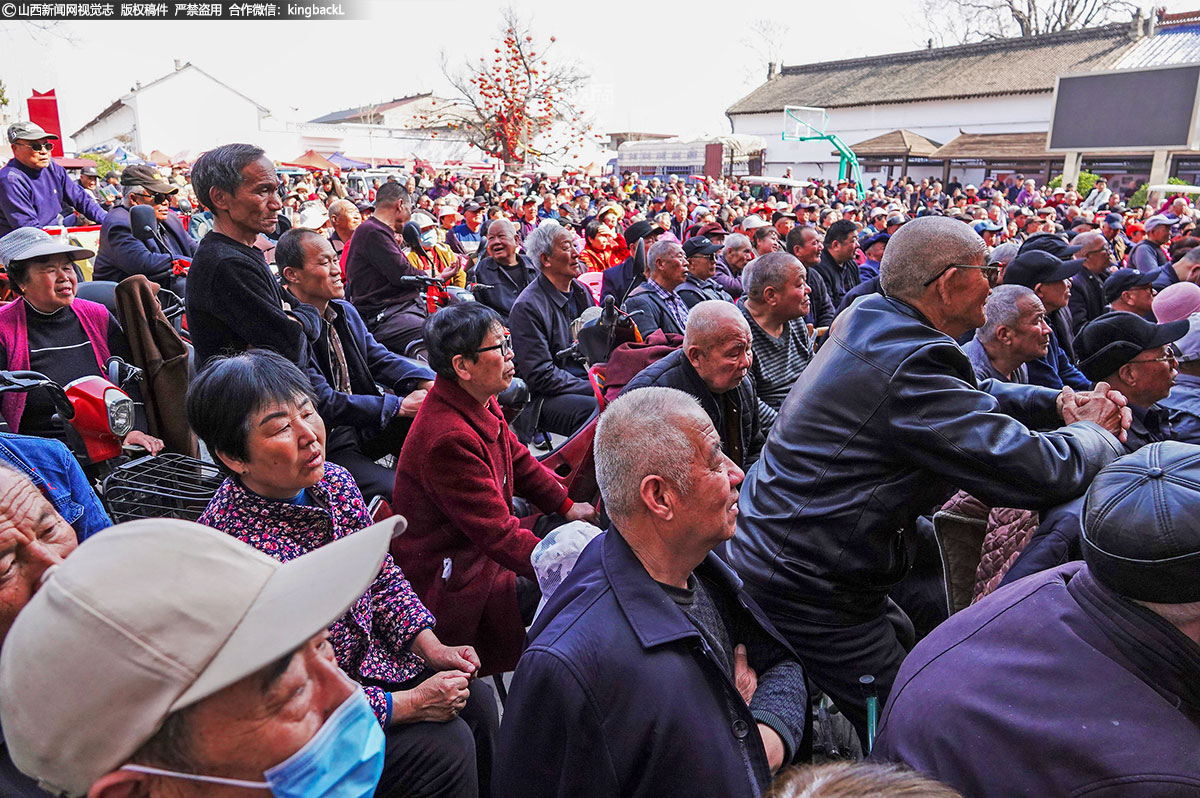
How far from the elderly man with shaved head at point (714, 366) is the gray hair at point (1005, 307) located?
122cm

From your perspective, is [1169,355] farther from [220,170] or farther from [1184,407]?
[220,170]

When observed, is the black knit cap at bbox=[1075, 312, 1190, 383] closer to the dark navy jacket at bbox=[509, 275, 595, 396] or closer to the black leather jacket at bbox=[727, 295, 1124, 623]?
the black leather jacket at bbox=[727, 295, 1124, 623]

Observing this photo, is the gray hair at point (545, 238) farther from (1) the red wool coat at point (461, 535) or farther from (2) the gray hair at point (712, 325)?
(1) the red wool coat at point (461, 535)

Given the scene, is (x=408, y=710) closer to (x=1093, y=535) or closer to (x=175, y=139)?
(x=1093, y=535)

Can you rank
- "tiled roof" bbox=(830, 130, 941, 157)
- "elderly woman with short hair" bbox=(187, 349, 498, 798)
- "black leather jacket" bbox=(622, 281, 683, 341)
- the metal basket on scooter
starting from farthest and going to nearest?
"tiled roof" bbox=(830, 130, 941, 157) < "black leather jacket" bbox=(622, 281, 683, 341) < the metal basket on scooter < "elderly woman with short hair" bbox=(187, 349, 498, 798)

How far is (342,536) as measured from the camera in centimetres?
227

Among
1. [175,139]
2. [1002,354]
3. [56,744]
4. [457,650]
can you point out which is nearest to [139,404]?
[457,650]

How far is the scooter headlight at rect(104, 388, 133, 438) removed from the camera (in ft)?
9.57

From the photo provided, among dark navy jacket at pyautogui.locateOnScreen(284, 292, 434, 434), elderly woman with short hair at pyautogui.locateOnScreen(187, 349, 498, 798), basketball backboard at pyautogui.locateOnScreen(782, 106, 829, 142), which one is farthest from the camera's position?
basketball backboard at pyautogui.locateOnScreen(782, 106, 829, 142)

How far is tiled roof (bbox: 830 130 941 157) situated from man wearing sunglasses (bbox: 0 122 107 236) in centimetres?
2875

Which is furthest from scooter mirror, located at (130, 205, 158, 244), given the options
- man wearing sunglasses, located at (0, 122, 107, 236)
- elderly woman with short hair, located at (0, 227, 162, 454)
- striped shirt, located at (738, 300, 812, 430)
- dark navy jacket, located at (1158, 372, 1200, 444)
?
dark navy jacket, located at (1158, 372, 1200, 444)

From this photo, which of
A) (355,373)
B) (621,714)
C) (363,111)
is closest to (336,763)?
(621,714)

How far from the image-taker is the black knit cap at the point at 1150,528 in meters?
1.32

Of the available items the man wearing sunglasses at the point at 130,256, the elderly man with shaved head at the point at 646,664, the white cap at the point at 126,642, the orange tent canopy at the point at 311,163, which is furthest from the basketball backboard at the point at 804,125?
the white cap at the point at 126,642
